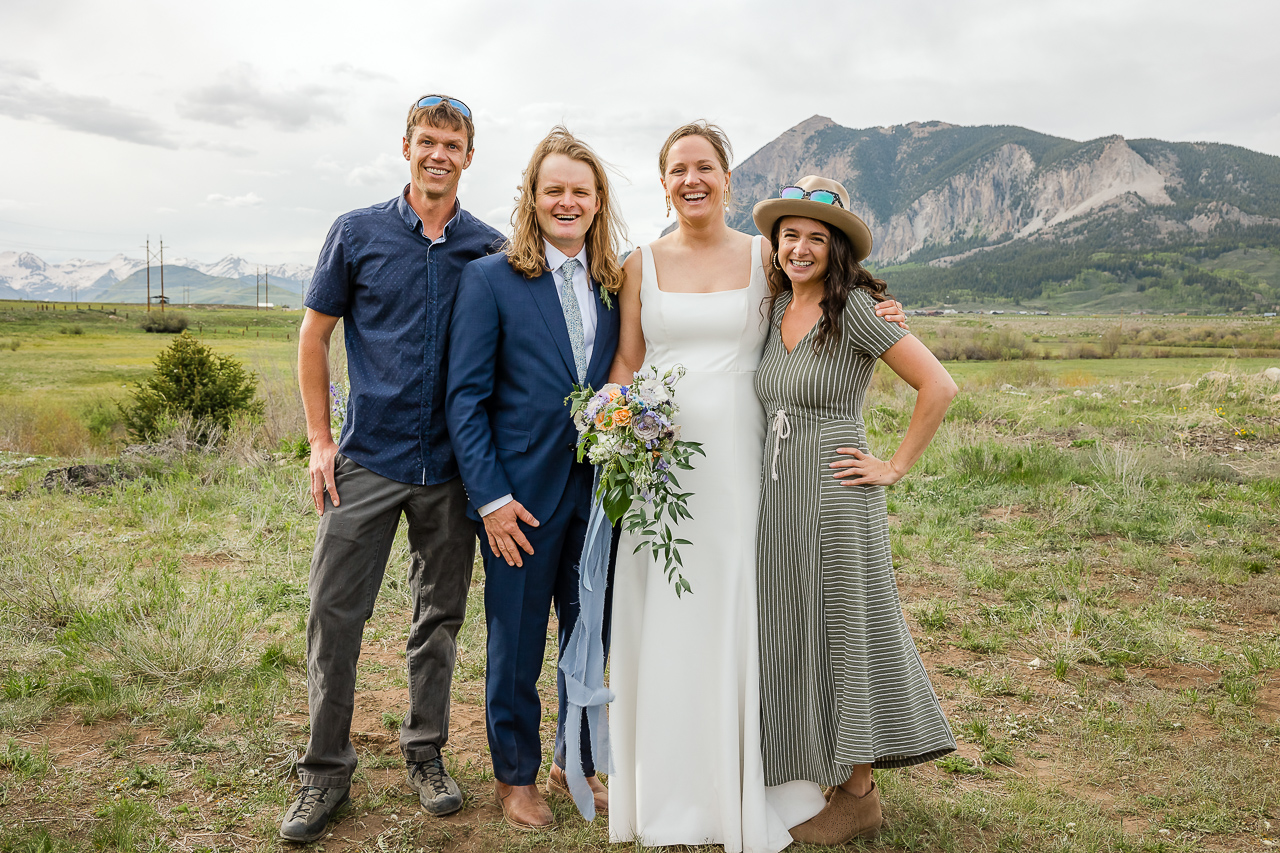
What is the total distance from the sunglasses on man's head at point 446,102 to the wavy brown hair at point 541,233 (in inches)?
13.9

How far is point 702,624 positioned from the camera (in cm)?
285

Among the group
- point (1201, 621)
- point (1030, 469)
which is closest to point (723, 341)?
point (1201, 621)

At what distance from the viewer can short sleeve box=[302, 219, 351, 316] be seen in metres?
2.88

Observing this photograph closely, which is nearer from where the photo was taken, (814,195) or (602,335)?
(814,195)

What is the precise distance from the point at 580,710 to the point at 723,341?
5.24 ft

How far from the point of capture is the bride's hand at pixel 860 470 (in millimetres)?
2744

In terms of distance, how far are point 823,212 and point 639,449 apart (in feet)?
3.68

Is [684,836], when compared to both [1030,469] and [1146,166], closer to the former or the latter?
[1030,469]

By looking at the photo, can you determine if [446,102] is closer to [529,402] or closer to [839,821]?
[529,402]

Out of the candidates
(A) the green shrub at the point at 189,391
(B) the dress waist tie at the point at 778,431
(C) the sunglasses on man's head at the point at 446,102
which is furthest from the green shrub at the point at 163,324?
(B) the dress waist tie at the point at 778,431

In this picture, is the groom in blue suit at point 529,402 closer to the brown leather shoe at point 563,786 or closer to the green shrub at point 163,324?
the brown leather shoe at point 563,786

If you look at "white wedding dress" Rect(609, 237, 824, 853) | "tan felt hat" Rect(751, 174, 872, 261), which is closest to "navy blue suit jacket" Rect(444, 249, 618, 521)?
"white wedding dress" Rect(609, 237, 824, 853)

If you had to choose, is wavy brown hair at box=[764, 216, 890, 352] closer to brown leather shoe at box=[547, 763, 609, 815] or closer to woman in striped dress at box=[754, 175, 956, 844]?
woman in striped dress at box=[754, 175, 956, 844]

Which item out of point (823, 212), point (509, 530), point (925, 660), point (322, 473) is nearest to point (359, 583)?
point (322, 473)
